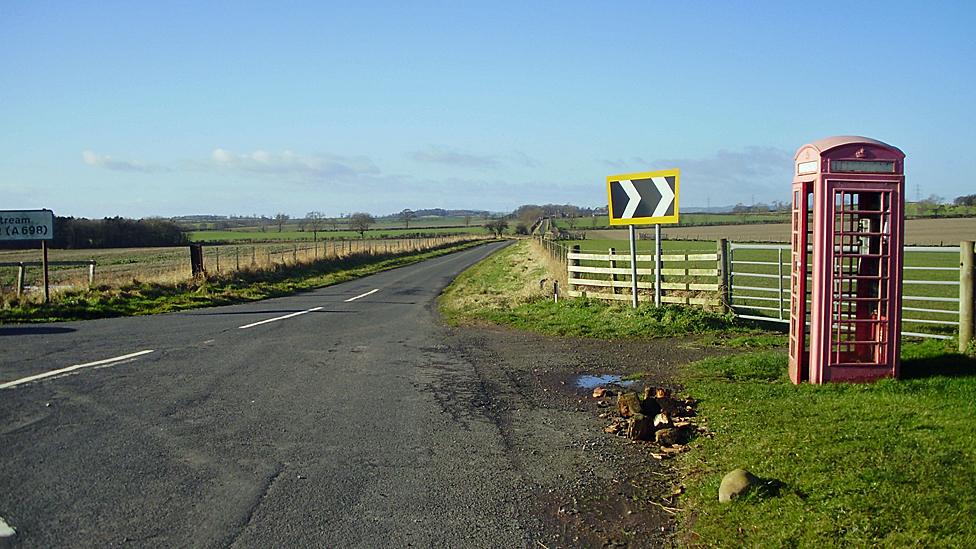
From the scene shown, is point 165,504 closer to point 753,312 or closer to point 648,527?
point 648,527

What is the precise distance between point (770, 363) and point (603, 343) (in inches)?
142

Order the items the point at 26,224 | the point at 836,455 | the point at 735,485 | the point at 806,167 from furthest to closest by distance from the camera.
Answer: the point at 26,224 < the point at 806,167 < the point at 836,455 < the point at 735,485

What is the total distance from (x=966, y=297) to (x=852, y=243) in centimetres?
172

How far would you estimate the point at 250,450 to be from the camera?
6.79m

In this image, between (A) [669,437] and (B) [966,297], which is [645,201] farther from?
(A) [669,437]

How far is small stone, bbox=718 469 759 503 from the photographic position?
529 cm

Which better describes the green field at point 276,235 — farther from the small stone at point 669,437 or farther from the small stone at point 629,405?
the small stone at point 669,437

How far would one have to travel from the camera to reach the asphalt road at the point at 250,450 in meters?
5.07

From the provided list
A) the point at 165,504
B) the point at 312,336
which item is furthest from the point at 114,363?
the point at 165,504

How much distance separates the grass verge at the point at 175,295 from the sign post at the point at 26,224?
1602 mm

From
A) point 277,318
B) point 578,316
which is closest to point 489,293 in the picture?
point 277,318

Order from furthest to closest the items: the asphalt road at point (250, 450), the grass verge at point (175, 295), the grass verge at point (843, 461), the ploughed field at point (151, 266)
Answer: the ploughed field at point (151, 266) < the grass verge at point (175, 295) < the asphalt road at point (250, 450) < the grass verge at point (843, 461)

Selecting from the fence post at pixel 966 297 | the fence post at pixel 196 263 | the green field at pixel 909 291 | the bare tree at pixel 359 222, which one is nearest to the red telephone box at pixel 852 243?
the fence post at pixel 966 297

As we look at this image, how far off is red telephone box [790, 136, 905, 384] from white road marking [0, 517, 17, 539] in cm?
753
